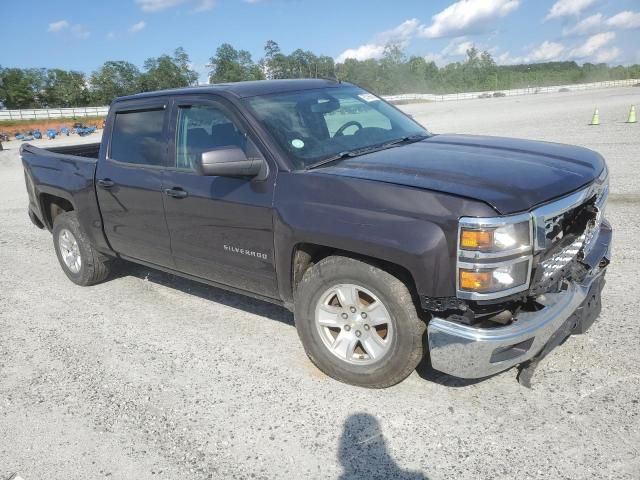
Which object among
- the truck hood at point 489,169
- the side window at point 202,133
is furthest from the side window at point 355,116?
the side window at point 202,133

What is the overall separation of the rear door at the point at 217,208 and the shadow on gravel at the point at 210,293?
73cm

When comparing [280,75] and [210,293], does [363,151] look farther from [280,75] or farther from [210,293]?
[280,75]

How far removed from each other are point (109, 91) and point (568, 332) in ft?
318

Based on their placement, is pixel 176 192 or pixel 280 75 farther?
pixel 280 75

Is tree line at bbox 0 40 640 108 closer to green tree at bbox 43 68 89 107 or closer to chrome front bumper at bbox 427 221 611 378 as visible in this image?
green tree at bbox 43 68 89 107

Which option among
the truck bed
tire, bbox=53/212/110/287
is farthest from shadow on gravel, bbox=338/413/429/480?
tire, bbox=53/212/110/287

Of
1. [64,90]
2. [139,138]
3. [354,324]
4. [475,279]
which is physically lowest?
[354,324]

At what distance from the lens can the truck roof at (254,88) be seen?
4.04m

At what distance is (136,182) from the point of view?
14.5 ft

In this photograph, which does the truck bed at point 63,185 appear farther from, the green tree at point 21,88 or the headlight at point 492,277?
the green tree at point 21,88

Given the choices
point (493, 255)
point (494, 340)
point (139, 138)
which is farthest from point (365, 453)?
point (139, 138)

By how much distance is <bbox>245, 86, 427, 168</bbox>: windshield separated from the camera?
145 inches

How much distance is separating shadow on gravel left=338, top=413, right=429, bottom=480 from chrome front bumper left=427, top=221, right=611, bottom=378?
0.53m

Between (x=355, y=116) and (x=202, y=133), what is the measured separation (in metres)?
1.22
